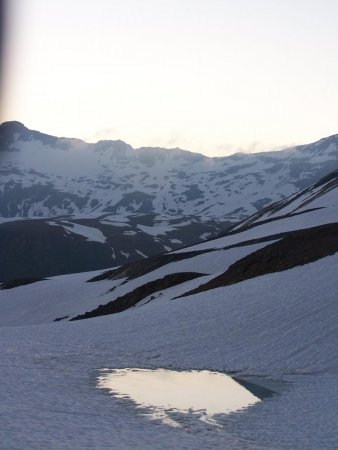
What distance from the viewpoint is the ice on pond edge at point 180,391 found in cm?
1778

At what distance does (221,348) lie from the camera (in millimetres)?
27656

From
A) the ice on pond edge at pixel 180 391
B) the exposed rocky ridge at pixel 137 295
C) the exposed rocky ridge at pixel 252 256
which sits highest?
the exposed rocky ridge at pixel 252 256

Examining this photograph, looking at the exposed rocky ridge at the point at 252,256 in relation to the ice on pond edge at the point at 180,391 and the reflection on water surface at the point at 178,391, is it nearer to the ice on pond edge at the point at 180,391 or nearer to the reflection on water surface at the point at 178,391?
the ice on pond edge at the point at 180,391

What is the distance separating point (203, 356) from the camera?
26.7m

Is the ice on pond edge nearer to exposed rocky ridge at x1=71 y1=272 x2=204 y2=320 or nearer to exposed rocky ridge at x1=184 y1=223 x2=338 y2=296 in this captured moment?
exposed rocky ridge at x1=184 y1=223 x2=338 y2=296

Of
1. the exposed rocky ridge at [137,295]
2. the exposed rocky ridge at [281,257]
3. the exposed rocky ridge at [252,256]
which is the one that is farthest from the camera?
the exposed rocky ridge at [137,295]

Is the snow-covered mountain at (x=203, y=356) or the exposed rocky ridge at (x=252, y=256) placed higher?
the exposed rocky ridge at (x=252, y=256)

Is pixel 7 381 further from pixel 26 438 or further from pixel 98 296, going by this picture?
pixel 98 296

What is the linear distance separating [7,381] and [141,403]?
471 centimetres

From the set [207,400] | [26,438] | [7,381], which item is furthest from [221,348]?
[26,438]

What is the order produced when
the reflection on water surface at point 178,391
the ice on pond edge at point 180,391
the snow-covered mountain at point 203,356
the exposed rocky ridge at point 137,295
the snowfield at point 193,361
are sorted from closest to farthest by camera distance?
the snowfield at point 193,361 → the snow-covered mountain at point 203,356 → the ice on pond edge at point 180,391 → the reflection on water surface at point 178,391 → the exposed rocky ridge at point 137,295

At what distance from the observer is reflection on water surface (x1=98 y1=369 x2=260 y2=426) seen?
18.1m

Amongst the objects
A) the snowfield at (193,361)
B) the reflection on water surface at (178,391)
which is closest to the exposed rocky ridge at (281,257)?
the snowfield at (193,361)

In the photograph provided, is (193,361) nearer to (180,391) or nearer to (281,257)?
(180,391)
